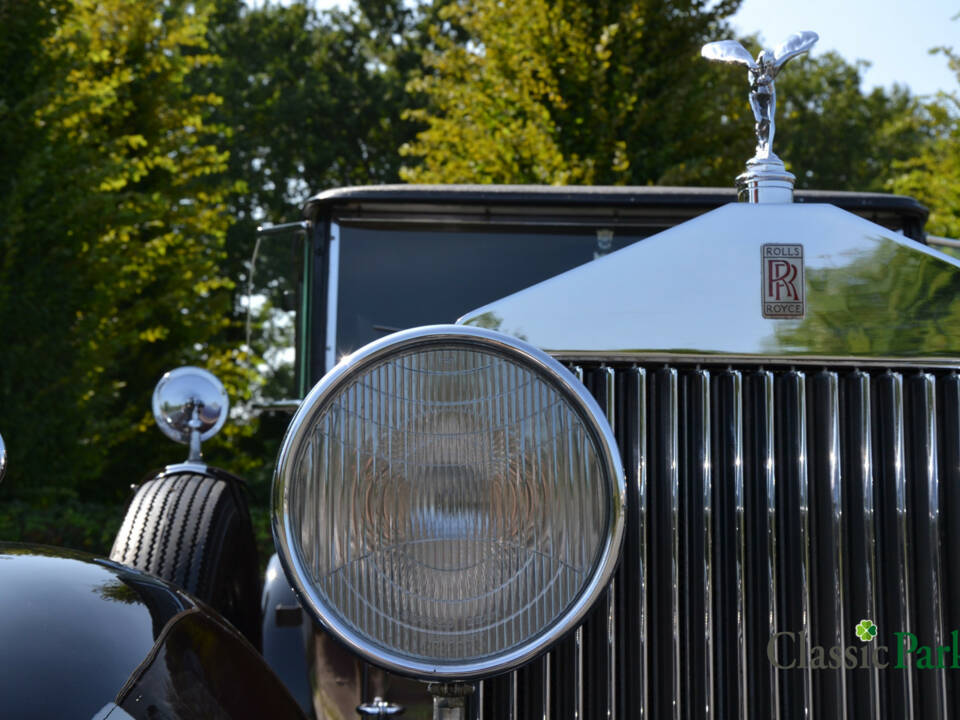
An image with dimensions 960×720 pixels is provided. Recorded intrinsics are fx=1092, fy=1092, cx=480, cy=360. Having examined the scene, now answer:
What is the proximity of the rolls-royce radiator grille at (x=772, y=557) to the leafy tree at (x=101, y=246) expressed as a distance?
31.2ft

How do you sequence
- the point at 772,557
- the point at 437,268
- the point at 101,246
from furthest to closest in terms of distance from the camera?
the point at 101,246 < the point at 437,268 < the point at 772,557

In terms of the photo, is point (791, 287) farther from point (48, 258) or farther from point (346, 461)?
point (48, 258)

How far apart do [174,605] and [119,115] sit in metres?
13.4

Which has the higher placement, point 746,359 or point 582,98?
point 582,98

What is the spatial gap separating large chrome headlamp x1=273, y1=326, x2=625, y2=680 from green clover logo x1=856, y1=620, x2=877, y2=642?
459 millimetres

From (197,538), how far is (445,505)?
1364mm

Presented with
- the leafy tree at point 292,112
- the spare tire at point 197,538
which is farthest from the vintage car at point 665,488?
the leafy tree at point 292,112

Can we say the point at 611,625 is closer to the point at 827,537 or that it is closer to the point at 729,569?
the point at 729,569

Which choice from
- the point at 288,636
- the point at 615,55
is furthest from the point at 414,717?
the point at 615,55

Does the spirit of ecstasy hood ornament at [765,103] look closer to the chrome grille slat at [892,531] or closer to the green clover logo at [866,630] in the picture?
the chrome grille slat at [892,531]

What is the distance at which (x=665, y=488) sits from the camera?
5.00 ft

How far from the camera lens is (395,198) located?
9.46ft

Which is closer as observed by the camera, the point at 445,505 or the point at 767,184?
the point at 445,505

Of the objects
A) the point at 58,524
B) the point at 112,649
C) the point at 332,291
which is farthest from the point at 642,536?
the point at 58,524
